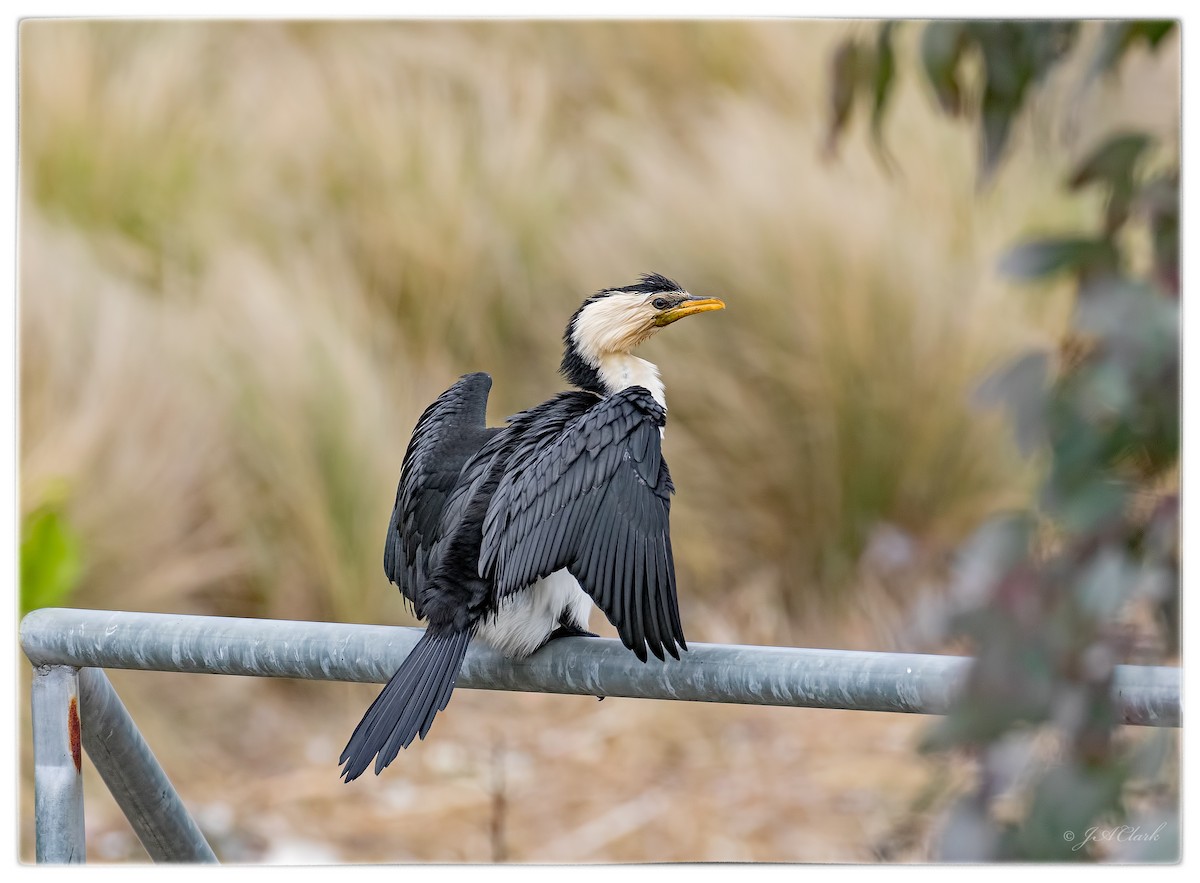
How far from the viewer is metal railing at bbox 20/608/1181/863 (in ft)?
3.92

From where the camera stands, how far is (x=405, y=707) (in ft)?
4.25

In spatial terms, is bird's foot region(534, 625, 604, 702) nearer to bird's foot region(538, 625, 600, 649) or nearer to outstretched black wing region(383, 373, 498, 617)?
bird's foot region(538, 625, 600, 649)

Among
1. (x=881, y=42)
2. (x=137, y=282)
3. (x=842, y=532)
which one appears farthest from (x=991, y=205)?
(x=881, y=42)

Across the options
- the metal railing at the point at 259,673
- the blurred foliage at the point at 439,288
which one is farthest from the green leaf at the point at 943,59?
the blurred foliage at the point at 439,288

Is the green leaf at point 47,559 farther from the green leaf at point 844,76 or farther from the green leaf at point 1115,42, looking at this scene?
the green leaf at point 1115,42

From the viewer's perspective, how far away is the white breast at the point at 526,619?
1421mm

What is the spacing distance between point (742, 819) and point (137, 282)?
1.87 metres

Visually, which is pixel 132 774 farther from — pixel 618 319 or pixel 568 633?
pixel 618 319

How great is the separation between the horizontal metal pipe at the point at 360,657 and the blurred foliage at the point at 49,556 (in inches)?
35.2

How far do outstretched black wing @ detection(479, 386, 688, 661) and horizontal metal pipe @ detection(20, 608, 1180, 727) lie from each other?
50mm

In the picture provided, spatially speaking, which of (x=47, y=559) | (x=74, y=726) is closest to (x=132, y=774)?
(x=74, y=726)

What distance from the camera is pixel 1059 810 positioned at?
1.65 feet

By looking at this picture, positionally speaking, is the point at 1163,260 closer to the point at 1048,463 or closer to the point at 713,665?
the point at 1048,463

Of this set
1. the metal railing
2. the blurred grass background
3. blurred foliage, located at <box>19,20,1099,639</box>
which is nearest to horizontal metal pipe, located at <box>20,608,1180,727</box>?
the metal railing
